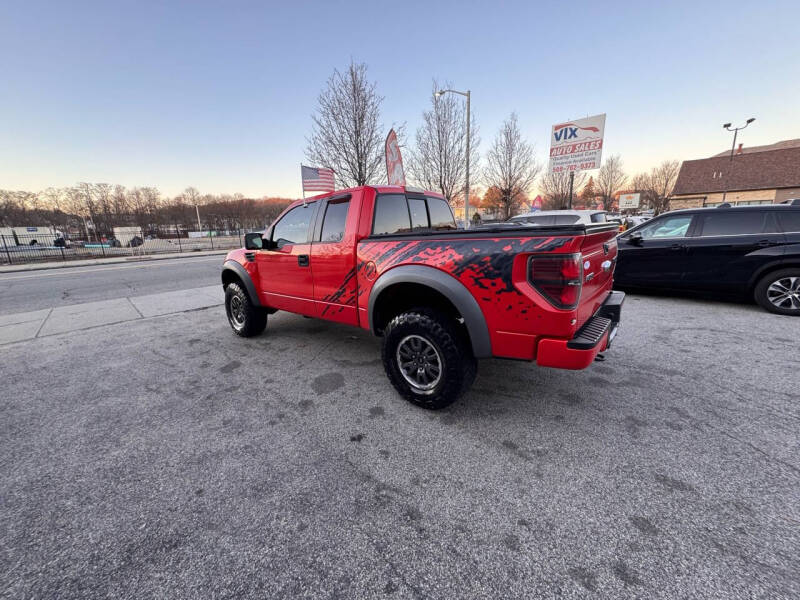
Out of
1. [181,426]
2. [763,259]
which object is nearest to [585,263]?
[181,426]

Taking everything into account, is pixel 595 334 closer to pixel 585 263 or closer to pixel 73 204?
pixel 585 263

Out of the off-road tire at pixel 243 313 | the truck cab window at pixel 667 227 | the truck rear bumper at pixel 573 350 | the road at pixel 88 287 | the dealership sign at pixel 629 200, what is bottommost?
the road at pixel 88 287

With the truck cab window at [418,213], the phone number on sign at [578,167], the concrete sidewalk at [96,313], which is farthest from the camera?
the phone number on sign at [578,167]

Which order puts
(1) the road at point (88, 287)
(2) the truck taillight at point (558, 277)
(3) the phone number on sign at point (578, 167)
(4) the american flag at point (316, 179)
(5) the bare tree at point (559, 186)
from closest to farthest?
(2) the truck taillight at point (558, 277), (4) the american flag at point (316, 179), (1) the road at point (88, 287), (3) the phone number on sign at point (578, 167), (5) the bare tree at point (559, 186)

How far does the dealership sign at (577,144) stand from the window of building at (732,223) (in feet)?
39.6

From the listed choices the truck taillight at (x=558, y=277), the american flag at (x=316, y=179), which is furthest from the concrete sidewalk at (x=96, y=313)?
the truck taillight at (x=558, y=277)

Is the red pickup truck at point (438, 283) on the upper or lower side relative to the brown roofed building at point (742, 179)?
lower

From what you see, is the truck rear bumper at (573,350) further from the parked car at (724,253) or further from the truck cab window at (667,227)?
the truck cab window at (667,227)

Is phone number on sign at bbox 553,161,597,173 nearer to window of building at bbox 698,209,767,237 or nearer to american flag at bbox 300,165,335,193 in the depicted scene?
window of building at bbox 698,209,767,237

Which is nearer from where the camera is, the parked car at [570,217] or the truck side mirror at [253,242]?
the truck side mirror at [253,242]

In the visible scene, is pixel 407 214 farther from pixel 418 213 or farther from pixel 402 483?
pixel 402 483

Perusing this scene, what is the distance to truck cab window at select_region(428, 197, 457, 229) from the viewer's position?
155 inches

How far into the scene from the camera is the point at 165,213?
71312 millimetres

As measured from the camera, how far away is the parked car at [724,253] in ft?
16.1
